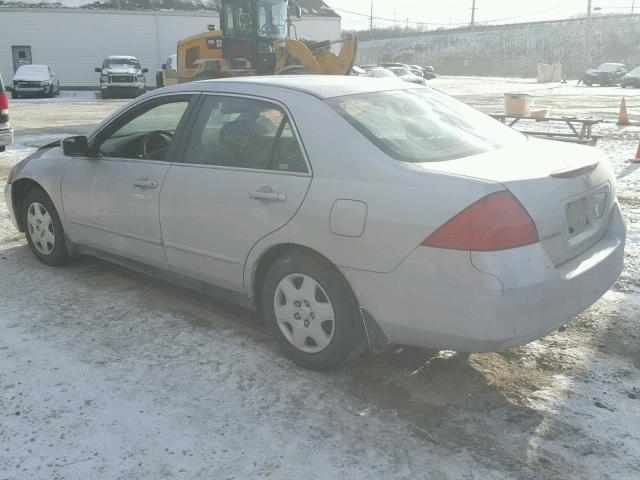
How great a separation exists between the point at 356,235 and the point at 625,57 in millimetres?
71950

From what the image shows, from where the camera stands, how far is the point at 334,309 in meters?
3.35

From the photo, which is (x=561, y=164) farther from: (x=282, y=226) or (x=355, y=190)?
(x=282, y=226)

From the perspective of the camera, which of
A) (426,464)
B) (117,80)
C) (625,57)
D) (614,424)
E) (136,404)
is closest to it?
(426,464)

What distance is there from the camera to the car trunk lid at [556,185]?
301 centimetres

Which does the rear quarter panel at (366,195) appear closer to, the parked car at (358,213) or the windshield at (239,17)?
the parked car at (358,213)

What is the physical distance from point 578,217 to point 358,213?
1.15 m

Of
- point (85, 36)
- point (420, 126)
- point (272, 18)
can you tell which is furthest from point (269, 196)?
point (85, 36)

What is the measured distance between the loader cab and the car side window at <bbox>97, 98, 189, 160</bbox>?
38.5ft

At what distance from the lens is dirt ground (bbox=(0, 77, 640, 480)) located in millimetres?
2773

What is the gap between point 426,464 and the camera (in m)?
2.75

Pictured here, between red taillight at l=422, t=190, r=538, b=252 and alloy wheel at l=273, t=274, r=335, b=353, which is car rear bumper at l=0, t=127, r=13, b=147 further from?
red taillight at l=422, t=190, r=538, b=252

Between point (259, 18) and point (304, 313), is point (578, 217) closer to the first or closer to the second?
point (304, 313)

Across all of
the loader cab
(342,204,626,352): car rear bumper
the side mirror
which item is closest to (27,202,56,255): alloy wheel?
the side mirror

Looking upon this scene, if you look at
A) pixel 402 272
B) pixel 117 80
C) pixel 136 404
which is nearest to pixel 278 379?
pixel 136 404
